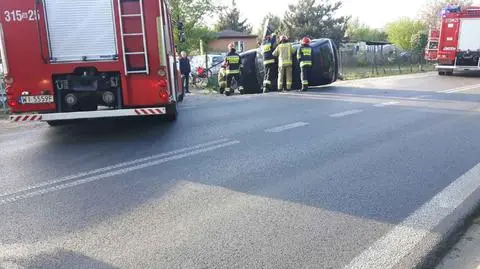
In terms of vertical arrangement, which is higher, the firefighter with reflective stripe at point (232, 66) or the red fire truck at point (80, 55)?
the red fire truck at point (80, 55)

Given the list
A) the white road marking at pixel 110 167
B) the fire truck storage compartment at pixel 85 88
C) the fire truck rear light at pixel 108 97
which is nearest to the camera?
the white road marking at pixel 110 167

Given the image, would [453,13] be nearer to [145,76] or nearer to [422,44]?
[422,44]

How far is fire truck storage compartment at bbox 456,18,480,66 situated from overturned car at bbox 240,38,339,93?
365 inches

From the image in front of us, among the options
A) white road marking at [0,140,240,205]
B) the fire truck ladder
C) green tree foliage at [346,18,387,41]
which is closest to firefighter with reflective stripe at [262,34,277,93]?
the fire truck ladder

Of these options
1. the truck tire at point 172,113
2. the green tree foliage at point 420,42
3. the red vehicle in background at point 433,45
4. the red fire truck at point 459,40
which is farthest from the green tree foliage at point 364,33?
the truck tire at point 172,113

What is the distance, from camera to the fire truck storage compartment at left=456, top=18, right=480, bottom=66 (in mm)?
21391

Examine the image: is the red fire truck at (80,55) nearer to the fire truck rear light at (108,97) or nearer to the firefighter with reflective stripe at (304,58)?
the fire truck rear light at (108,97)

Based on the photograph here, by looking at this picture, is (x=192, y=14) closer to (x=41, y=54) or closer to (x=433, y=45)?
(x=433, y=45)

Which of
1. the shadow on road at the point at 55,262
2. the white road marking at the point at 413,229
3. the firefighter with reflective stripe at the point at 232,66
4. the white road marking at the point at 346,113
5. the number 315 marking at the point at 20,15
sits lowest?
the white road marking at the point at 346,113

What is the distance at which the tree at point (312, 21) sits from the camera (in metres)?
50.2

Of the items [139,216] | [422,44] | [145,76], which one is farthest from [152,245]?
[422,44]

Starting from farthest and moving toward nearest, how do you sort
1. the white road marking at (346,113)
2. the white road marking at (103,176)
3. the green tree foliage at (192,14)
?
the green tree foliage at (192,14)
the white road marking at (346,113)
the white road marking at (103,176)

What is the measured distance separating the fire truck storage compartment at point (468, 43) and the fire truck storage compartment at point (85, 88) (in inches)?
753

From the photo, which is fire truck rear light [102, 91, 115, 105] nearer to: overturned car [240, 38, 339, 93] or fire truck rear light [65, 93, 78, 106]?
fire truck rear light [65, 93, 78, 106]
